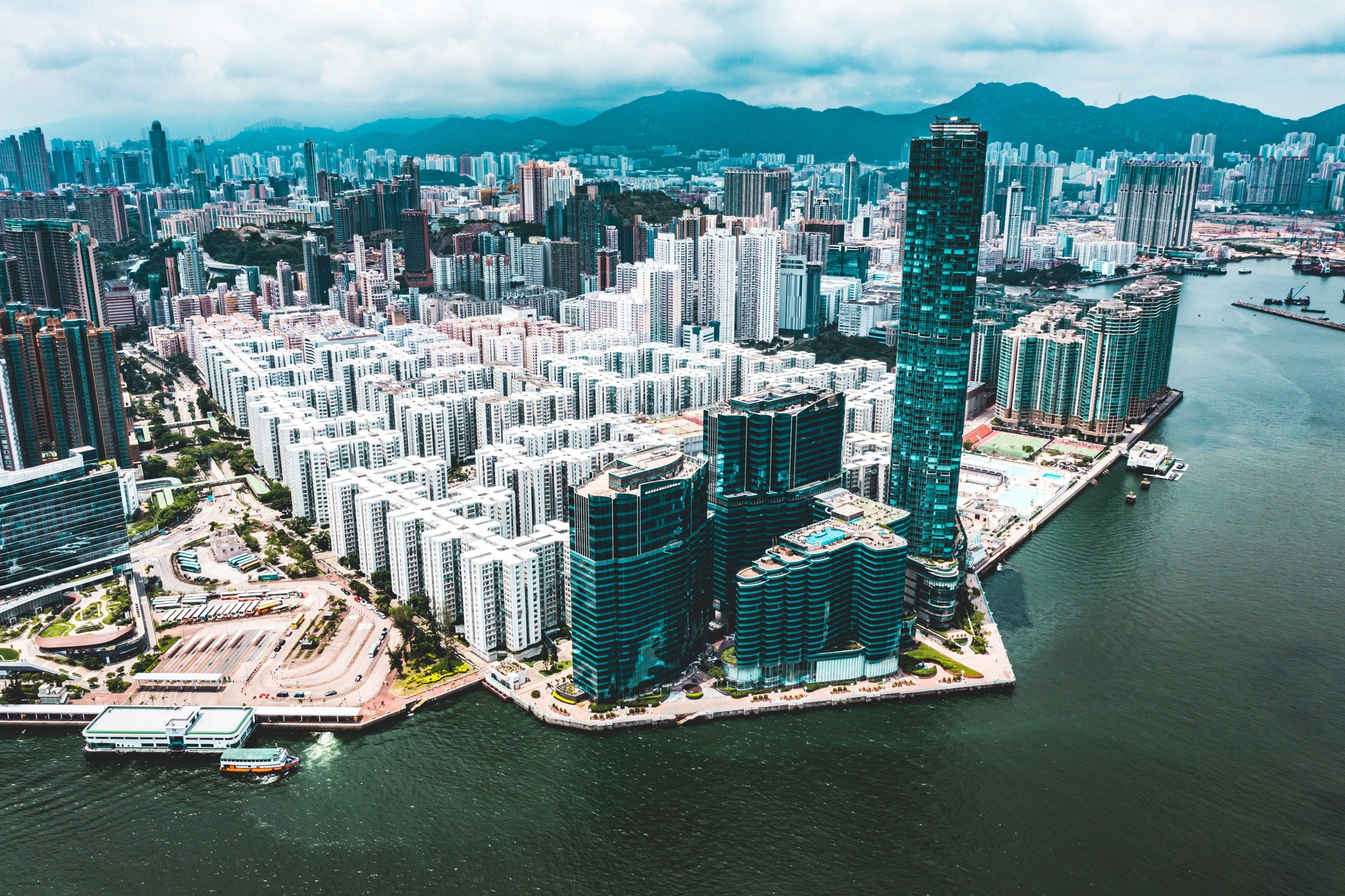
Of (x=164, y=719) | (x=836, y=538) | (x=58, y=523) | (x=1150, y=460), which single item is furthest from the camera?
(x=1150, y=460)

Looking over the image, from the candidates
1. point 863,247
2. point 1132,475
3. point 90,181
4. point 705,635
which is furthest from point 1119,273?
point 90,181

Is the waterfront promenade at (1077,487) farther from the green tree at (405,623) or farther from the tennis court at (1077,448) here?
the green tree at (405,623)

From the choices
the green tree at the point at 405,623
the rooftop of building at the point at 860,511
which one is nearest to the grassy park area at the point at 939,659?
the rooftop of building at the point at 860,511

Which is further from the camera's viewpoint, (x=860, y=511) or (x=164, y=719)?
(x=860, y=511)

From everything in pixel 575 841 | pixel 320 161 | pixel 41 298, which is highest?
pixel 320 161

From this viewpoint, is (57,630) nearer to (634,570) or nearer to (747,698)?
(634,570)

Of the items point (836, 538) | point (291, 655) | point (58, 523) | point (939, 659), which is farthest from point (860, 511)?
point (58, 523)

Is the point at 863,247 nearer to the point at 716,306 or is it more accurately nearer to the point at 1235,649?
the point at 716,306
